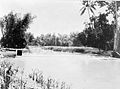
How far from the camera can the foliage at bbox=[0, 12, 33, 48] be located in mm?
16578

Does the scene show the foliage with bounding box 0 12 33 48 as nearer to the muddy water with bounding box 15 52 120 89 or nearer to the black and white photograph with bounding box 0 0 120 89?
the black and white photograph with bounding box 0 0 120 89

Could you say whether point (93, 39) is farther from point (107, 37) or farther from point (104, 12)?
point (104, 12)

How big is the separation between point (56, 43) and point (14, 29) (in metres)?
20.6

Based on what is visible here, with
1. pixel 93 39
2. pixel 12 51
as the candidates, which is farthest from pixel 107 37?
Result: pixel 12 51

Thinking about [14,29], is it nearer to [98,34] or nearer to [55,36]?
[98,34]

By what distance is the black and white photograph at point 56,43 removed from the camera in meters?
7.62

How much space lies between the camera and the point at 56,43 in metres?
38.1

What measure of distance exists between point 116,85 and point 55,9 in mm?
6454

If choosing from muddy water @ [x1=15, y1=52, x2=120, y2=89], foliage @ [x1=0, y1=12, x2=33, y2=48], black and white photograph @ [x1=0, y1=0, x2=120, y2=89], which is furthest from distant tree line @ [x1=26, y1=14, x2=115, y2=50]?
muddy water @ [x1=15, y1=52, x2=120, y2=89]

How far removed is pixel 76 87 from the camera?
7492mm

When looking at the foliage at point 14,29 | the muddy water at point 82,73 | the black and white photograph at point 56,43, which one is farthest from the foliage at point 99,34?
the muddy water at point 82,73

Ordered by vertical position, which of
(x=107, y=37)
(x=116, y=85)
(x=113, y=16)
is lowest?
(x=116, y=85)

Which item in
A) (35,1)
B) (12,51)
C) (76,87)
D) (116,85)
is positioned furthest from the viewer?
(12,51)

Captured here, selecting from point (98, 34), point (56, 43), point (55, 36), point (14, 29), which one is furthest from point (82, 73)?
point (55, 36)
